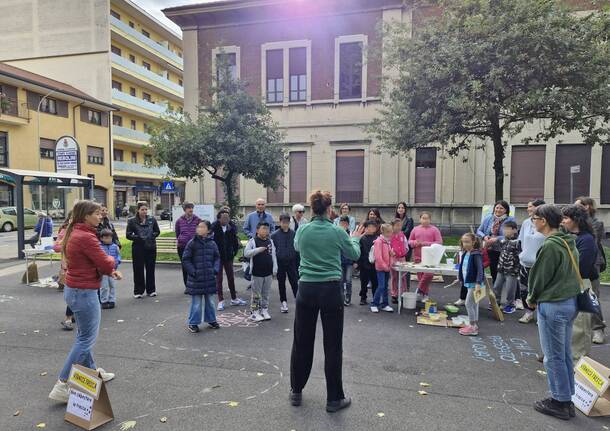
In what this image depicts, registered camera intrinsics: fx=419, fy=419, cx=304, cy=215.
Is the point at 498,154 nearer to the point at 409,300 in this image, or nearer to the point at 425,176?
the point at 425,176

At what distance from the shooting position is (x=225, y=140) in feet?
43.9

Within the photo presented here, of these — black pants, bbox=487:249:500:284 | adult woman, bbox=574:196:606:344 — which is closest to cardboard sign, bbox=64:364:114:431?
adult woman, bbox=574:196:606:344

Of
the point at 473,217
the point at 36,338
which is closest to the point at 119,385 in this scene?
the point at 36,338

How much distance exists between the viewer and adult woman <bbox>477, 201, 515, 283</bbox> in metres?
7.71

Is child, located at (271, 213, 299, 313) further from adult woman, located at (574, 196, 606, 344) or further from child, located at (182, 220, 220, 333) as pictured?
adult woman, located at (574, 196, 606, 344)

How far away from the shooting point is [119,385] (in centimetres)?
435

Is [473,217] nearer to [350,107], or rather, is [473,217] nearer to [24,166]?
[350,107]

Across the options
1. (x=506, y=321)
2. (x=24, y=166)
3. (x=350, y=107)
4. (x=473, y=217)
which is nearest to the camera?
(x=506, y=321)

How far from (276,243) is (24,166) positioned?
103 feet

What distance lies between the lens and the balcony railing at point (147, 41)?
3878 centimetres

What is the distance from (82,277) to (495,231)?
6.92 m

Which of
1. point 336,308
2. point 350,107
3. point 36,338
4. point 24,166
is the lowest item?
point 36,338

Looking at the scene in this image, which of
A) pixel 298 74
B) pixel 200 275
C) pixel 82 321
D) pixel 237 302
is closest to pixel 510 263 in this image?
pixel 237 302

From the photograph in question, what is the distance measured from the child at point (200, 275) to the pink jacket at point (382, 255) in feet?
9.13
